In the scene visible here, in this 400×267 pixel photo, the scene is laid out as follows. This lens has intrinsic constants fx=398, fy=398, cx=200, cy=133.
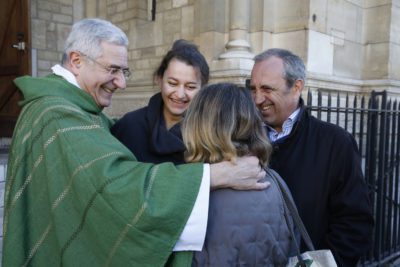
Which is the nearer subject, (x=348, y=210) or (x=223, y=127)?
(x=223, y=127)

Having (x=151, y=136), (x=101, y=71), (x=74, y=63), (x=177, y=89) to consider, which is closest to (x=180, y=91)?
(x=177, y=89)

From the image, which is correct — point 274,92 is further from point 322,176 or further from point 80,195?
point 80,195

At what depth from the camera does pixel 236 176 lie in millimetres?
1233

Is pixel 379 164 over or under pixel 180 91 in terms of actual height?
under

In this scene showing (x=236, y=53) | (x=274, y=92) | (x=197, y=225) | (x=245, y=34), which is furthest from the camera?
(x=245, y=34)

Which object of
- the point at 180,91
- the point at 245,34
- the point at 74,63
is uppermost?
the point at 245,34

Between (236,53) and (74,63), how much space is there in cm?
347

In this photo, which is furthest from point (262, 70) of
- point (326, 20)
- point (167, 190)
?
point (326, 20)

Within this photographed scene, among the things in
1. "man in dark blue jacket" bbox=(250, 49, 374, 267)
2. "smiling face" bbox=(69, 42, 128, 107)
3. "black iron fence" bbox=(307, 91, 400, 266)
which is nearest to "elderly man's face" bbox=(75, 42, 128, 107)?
"smiling face" bbox=(69, 42, 128, 107)

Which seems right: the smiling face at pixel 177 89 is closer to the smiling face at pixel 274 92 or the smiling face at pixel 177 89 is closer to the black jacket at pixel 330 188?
the smiling face at pixel 274 92

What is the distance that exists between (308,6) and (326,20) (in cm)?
44

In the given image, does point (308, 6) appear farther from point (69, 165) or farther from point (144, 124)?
point (69, 165)

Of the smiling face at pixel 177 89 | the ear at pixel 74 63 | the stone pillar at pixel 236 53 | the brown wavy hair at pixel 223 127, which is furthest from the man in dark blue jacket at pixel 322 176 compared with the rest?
the stone pillar at pixel 236 53

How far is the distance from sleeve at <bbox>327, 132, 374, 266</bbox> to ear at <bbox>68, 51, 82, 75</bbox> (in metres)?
1.24
